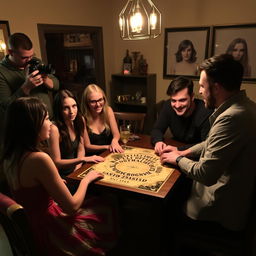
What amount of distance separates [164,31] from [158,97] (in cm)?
90

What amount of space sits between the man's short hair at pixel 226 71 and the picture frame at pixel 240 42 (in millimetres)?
1936

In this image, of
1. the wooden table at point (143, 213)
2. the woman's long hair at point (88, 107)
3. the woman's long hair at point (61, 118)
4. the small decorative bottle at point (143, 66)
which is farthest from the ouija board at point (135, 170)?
the small decorative bottle at point (143, 66)

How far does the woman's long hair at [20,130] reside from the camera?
1.15 meters

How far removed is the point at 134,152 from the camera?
1.82 meters

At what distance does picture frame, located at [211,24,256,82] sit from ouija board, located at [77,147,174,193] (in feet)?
6.16

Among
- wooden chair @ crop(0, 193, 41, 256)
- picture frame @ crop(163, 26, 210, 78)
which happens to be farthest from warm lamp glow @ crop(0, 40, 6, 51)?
picture frame @ crop(163, 26, 210, 78)

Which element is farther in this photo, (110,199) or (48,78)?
(48,78)

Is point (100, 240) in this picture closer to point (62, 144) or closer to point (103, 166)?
point (103, 166)

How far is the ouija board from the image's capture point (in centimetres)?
140

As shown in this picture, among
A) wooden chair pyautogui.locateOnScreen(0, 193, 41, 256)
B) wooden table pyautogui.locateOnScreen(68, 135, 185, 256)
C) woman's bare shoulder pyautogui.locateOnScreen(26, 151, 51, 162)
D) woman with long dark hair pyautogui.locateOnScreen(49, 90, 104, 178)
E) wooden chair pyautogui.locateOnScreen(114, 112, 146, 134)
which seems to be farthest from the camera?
wooden chair pyautogui.locateOnScreen(114, 112, 146, 134)

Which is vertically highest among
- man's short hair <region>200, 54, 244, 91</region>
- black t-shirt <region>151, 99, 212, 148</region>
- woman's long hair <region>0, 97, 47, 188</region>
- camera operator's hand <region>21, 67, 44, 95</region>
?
man's short hair <region>200, 54, 244, 91</region>

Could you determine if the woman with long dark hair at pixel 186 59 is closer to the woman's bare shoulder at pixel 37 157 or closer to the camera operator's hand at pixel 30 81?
the camera operator's hand at pixel 30 81

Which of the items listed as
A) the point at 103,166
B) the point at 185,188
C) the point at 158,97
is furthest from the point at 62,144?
the point at 158,97

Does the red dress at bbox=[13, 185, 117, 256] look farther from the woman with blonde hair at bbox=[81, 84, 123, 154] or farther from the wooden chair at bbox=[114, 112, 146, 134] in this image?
the wooden chair at bbox=[114, 112, 146, 134]
